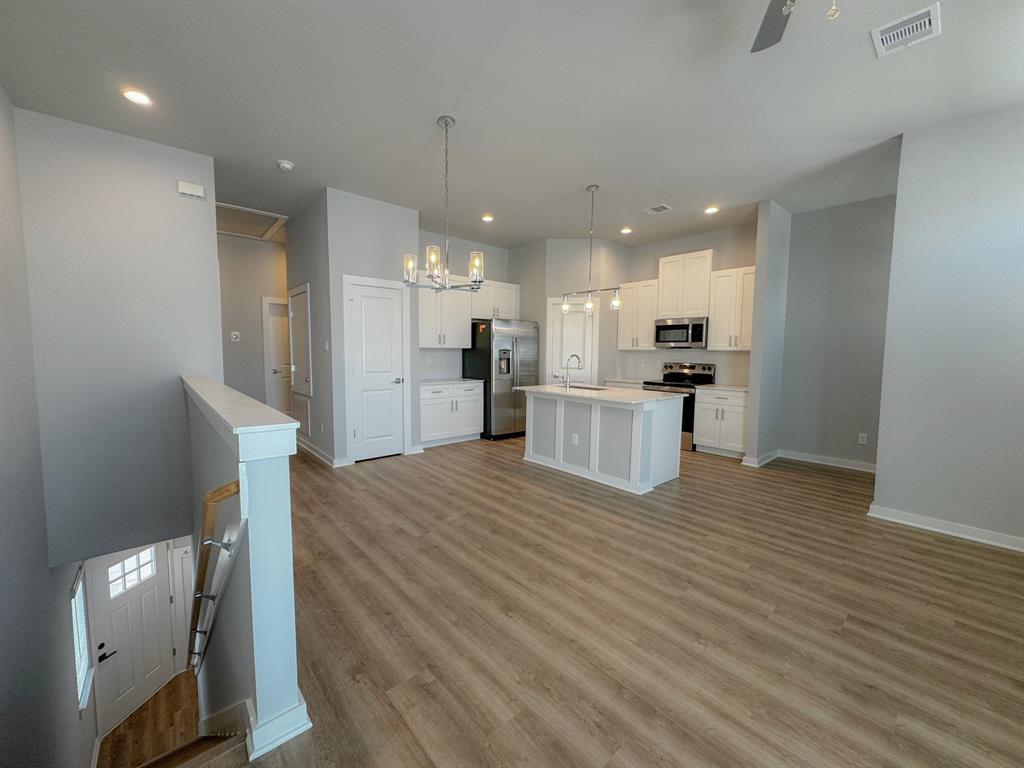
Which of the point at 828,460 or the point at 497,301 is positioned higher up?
the point at 497,301

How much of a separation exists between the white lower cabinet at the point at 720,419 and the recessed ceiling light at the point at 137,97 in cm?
626

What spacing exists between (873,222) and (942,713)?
17.0 ft

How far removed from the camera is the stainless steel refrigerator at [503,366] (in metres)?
5.97

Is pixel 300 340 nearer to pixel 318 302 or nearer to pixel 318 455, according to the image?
pixel 318 302

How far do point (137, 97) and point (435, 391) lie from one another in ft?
12.8

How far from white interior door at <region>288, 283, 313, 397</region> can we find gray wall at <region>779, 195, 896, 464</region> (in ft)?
21.2

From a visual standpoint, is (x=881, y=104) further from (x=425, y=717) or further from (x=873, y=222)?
(x=425, y=717)

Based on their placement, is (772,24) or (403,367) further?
(403,367)

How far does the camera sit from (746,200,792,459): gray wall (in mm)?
4715

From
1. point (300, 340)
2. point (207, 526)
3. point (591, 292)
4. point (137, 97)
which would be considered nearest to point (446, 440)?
point (300, 340)

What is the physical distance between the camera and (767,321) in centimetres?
477

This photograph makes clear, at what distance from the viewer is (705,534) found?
2.98 meters

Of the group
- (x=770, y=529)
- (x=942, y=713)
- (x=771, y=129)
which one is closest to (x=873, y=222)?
(x=771, y=129)

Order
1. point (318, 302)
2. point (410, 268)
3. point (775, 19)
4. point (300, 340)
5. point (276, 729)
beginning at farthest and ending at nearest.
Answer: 1. point (300, 340)
2. point (318, 302)
3. point (410, 268)
4. point (775, 19)
5. point (276, 729)
